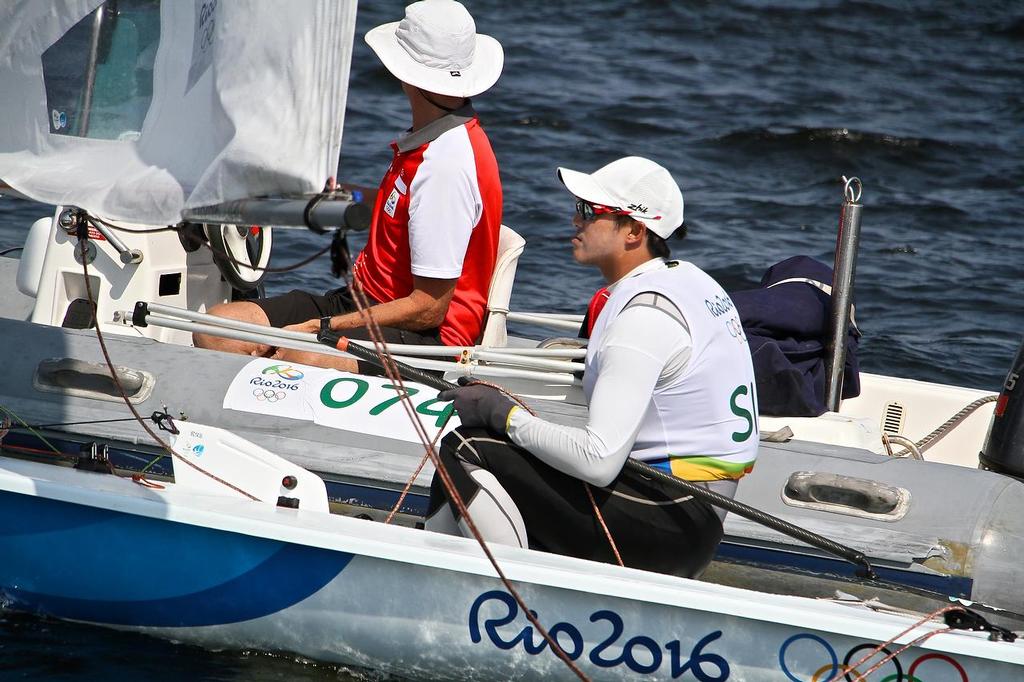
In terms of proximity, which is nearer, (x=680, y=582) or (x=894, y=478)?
(x=680, y=582)

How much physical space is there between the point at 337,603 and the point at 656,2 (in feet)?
41.4

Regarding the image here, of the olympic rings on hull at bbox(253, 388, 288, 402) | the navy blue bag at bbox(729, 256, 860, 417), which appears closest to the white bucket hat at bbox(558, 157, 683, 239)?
the navy blue bag at bbox(729, 256, 860, 417)

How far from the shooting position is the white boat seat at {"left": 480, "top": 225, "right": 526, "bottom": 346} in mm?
4062

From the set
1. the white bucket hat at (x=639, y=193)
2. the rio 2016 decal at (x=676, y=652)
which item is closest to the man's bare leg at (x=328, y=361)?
the rio 2016 decal at (x=676, y=652)

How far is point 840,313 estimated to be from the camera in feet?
13.6

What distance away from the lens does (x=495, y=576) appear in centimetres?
297

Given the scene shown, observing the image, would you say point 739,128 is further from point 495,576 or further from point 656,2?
point 495,576

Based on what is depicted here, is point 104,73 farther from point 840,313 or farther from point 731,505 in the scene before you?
point 840,313

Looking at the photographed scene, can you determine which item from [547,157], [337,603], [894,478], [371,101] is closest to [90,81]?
[337,603]

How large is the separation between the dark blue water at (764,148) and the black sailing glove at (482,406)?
30.2 inches

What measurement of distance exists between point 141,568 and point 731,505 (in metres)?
1.41

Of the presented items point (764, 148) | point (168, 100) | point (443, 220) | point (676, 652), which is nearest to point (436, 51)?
point (443, 220)

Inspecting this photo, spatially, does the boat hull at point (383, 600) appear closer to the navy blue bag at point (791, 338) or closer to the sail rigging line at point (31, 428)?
the sail rigging line at point (31, 428)

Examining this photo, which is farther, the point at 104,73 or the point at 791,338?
the point at 791,338
